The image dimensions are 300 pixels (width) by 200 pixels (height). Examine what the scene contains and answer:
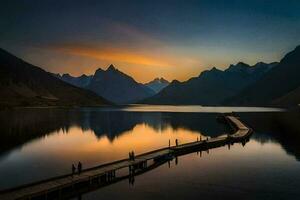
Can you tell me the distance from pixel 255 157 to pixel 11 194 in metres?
47.3

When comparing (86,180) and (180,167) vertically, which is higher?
(86,180)

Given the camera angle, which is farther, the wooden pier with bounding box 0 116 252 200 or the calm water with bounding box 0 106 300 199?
the calm water with bounding box 0 106 300 199

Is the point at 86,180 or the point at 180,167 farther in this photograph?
the point at 180,167

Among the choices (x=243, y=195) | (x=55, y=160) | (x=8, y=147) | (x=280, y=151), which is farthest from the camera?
(x=8, y=147)

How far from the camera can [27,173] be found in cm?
5084

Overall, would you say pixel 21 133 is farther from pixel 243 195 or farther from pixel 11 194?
pixel 243 195

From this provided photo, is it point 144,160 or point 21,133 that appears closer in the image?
point 144,160

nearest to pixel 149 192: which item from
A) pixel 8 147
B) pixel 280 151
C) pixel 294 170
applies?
pixel 294 170

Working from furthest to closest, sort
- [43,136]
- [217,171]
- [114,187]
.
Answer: [43,136] < [217,171] < [114,187]

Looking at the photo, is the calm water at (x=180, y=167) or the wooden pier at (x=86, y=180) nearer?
the wooden pier at (x=86, y=180)

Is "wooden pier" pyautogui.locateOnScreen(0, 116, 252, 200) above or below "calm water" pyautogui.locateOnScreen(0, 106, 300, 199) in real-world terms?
above

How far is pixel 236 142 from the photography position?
8112 cm

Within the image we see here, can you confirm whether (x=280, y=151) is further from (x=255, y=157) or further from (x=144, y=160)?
(x=144, y=160)

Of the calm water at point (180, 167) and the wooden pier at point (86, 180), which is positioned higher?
the wooden pier at point (86, 180)
